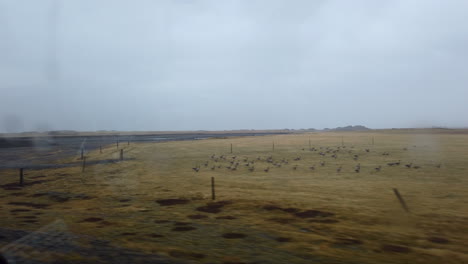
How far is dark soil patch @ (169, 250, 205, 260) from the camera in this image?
968 cm

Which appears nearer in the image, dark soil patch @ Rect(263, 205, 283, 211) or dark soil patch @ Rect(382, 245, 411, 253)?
dark soil patch @ Rect(382, 245, 411, 253)

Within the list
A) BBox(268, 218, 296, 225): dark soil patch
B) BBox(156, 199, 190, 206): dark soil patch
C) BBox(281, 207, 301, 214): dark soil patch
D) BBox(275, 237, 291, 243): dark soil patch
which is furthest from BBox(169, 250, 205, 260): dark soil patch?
BBox(156, 199, 190, 206): dark soil patch

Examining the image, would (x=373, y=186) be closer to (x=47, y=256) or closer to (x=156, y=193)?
(x=156, y=193)

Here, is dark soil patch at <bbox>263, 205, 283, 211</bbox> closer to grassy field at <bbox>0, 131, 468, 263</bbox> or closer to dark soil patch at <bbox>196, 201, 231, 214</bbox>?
grassy field at <bbox>0, 131, 468, 263</bbox>

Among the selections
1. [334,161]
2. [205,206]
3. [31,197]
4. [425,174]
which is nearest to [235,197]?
[205,206]

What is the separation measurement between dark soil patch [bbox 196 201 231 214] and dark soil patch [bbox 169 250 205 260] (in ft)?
19.4

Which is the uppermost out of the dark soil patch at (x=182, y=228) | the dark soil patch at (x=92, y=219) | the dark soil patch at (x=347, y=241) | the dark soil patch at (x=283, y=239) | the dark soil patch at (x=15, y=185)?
the dark soil patch at (x=347, y=241)

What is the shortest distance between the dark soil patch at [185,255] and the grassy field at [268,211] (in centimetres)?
3

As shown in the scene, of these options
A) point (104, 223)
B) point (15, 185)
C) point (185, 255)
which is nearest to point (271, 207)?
point (185, 255)

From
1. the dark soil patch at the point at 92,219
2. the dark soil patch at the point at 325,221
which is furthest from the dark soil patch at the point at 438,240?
the dark soil patch at the point at 92,219

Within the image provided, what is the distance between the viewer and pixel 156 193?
21.4 metres

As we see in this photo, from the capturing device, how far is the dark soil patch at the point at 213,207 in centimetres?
1628

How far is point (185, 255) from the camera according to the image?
9852 millimetres

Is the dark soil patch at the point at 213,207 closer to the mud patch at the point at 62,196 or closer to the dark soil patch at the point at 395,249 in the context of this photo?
the dark soil patch at the point at 395,249
